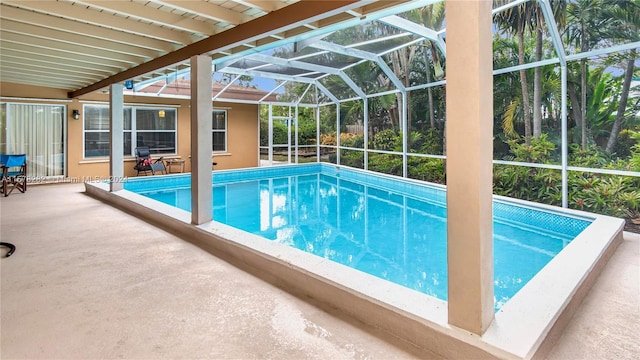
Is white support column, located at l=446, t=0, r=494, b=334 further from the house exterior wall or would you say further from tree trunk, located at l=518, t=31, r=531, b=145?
the house exterior wall

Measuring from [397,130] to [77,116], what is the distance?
934 centimetres

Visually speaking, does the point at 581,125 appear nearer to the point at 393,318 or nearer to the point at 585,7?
the point at 585,7

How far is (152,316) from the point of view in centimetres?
256

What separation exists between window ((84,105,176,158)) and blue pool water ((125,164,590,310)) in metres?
1.83

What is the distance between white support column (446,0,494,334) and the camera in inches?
75.2

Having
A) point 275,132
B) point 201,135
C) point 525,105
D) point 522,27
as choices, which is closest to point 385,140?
point 275,132

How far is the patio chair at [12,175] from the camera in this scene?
7.58 meters

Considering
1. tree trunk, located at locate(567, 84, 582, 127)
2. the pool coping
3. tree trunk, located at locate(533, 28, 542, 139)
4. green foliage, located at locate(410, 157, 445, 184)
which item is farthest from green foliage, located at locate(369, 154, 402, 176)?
the pool coping

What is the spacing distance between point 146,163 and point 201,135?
7.01 metres

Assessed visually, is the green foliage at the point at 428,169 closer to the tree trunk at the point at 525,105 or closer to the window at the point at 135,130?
the tree trunk at the point at 525,105

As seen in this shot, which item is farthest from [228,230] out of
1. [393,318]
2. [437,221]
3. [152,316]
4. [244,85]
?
[244,85]

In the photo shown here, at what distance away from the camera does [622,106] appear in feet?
21.8

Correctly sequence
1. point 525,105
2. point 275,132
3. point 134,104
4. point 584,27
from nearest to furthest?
1. point 584,27
2. point 525,105
3. point 134,104
4. point 275,132

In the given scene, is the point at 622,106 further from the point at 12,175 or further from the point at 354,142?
the point at 12,175
